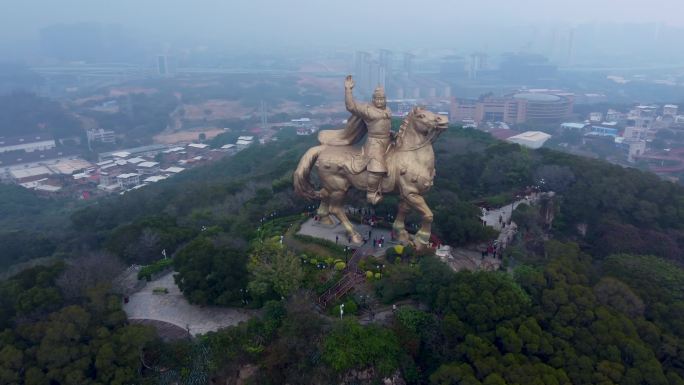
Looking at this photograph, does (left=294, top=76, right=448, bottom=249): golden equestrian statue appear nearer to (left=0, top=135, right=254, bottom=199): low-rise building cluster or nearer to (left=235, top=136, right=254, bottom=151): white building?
(left=0, top=135, right=254, bottom=199): low-rise building cluster

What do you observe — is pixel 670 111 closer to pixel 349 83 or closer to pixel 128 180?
pixel 128 180

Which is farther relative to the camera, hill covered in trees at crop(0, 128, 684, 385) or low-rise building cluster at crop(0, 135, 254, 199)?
low-rise building cluster at crop(0, 135, 254, 199)

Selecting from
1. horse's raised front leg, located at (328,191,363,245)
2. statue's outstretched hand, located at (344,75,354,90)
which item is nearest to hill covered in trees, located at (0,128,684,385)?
horse's raised front leg, located at (328,191,363,245)

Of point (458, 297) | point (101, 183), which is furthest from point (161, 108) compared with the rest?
point (458, 297)

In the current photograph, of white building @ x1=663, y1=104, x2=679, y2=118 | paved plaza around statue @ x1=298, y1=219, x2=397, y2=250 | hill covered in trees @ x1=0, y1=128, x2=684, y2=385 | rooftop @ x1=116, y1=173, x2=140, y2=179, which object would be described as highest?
paved plaza around statue @ x1=298, y1=219, x2=397, y2=250

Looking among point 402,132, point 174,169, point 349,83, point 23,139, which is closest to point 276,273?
point 402,132

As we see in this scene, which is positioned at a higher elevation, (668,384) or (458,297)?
(458,297)

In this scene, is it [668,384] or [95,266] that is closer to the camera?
[668,384]

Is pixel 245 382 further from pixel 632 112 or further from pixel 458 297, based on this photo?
pixel 632 112
